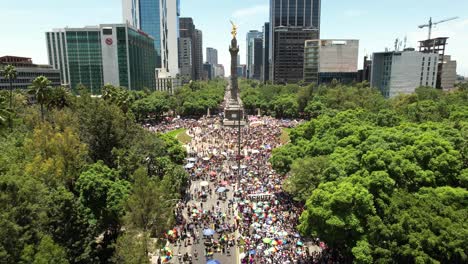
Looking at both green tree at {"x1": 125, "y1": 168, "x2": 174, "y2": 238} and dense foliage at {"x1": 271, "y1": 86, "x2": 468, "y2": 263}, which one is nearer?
dense foliage at {"x1": 271, "y1": 86, "x2": 468, "y2": 263}

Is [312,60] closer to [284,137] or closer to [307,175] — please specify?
[284,137]

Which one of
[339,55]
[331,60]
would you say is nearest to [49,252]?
[331,60]

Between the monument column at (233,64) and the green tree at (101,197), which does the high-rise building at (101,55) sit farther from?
→ the green tree at (101,197)

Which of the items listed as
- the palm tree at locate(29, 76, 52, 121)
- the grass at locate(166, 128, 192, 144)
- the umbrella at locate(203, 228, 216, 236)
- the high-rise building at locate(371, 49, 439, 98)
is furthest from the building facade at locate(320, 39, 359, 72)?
the umbrella at locate(203, 228, 216, 236)

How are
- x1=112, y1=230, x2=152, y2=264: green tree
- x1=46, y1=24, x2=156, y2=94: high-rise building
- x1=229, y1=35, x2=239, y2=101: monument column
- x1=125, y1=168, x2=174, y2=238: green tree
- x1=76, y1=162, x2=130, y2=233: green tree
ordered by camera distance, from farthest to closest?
x1=46, y1=24, x2=156, y2=94: high-rise building → x1=229, y1=35, x2=239, y2=101: monument column → x1=76, y1=162, x2=130, y2=233: green tree → x1=125, y1=168, x2=174, y2=238: green tree → x1=112, y1=230, x2=152, y2=264: green tree

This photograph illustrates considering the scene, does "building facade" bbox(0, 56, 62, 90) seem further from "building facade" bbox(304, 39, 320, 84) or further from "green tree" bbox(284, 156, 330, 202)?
"building facade" bbox(304, 39, 320, 84)

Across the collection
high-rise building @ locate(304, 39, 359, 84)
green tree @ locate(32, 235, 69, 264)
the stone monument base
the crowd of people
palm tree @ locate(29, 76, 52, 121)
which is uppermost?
high-rise building @ locate(304, 39, 359, 84)
